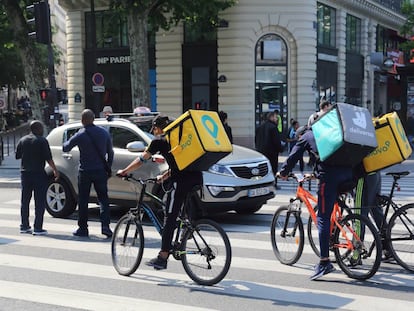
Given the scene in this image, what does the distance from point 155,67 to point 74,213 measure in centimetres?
1701

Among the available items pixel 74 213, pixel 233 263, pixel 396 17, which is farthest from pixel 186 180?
pixel 396 17

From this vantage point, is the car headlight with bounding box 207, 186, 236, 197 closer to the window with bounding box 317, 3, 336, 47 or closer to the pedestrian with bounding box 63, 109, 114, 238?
the pedestrian with bounding box 63, 109, 114, 238

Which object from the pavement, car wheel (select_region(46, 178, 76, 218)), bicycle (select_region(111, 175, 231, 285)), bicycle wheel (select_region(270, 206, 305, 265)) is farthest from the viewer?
the pavement

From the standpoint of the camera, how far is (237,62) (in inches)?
1009

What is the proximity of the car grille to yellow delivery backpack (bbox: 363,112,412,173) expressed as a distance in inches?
121

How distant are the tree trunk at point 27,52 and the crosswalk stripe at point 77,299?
60.9 ft

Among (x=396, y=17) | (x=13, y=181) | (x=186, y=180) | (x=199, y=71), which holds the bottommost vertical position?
(x=13, y=181)

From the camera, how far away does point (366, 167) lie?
6492mm

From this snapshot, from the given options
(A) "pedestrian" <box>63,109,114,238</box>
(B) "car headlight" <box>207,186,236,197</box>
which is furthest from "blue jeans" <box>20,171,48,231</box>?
(B) "car headlight" <box>207,186,236,197</box>

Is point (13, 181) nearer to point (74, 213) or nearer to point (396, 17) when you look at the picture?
point (74, 213)

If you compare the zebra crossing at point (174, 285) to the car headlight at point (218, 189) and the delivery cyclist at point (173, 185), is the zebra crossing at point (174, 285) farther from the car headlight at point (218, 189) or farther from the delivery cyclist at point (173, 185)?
the car headlight at point (218, 189)

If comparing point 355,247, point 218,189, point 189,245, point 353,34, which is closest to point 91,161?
point 218,189

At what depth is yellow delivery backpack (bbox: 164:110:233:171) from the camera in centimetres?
593

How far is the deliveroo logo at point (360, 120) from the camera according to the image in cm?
585
